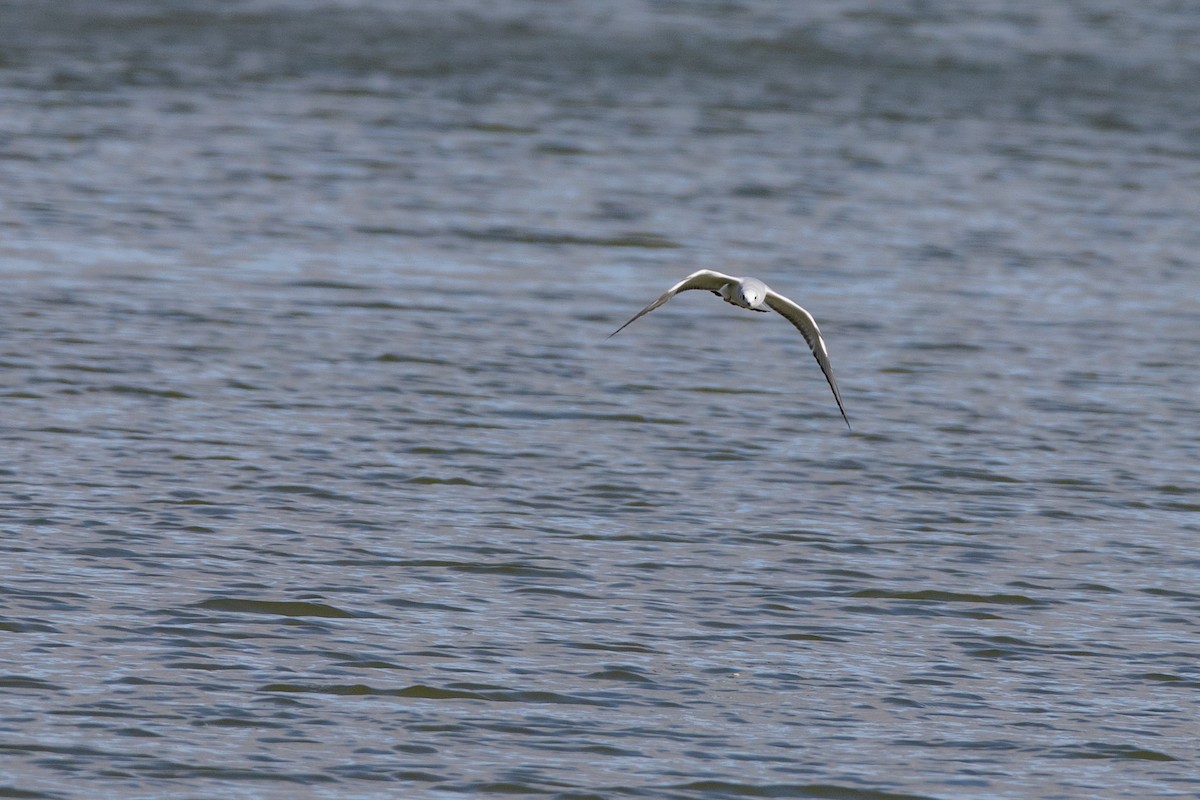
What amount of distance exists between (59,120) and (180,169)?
11.3 feet

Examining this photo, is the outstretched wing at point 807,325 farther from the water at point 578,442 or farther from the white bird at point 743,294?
the water at point 578,442

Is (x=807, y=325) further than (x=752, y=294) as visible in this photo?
Yes

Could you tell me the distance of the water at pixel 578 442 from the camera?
11539mm

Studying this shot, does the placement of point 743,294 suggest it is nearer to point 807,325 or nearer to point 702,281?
point 702,281

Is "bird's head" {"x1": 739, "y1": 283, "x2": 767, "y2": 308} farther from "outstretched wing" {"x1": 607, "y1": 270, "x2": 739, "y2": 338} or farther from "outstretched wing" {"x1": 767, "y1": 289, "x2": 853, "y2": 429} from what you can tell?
"outstretched wing" {"x1": 767, "y1": 289, "x2": 853, "y2": 429}

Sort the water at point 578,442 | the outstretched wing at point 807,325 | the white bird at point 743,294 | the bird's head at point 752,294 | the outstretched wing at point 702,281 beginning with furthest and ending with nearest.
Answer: the outstretched wing at point 807,325 < the bird's head at point 752,294 < the white bird at point 743,294 < the outstretched wing at point 702,281 < the water at point 578,442

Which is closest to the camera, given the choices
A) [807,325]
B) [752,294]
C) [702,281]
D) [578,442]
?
[752,294]

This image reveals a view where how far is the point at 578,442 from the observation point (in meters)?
17.4

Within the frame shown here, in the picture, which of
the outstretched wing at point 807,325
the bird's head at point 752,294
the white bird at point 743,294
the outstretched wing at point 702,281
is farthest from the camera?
the outstretched wing at point 807,325

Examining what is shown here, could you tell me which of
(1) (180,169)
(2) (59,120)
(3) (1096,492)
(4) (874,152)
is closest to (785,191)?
(4) (874,152)

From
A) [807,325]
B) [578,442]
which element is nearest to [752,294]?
[807,325]

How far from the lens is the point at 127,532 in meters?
14.3

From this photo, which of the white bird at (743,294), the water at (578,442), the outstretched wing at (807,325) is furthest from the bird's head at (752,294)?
the water at (578,442)

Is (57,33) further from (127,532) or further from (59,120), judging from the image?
(127,532)
